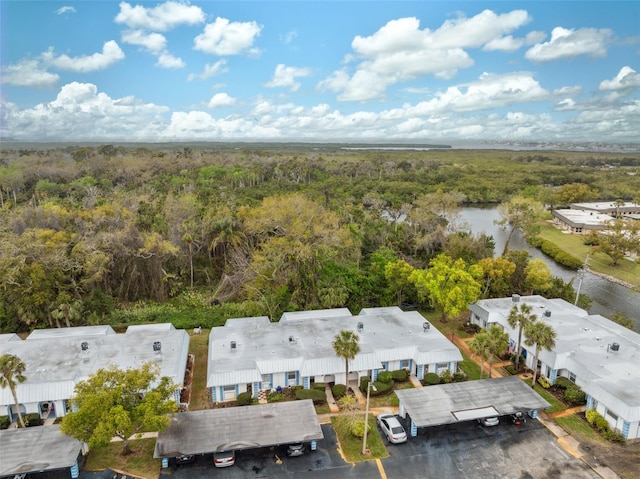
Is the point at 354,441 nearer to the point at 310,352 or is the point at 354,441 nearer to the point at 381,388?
the point at 381,388

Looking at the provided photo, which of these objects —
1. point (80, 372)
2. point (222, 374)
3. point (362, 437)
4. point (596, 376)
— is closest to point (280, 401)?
point (222, 374)

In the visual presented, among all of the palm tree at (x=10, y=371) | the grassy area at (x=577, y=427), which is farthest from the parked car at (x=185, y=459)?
the grassy area at (x=577, y=427)

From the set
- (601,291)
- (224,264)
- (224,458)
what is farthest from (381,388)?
(601,291)

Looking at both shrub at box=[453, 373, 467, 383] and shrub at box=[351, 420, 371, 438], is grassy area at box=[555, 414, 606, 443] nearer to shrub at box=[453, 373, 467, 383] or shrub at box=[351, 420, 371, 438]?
shrub at box=[453, 373, 467, 383]

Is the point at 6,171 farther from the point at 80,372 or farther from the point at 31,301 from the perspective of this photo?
the point at 80,372

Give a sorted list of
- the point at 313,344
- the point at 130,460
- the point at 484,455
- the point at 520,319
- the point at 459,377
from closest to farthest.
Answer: the point at 130,460, the point at 484,455, the point at 520,319, the point at 459,377, the point at 313,344

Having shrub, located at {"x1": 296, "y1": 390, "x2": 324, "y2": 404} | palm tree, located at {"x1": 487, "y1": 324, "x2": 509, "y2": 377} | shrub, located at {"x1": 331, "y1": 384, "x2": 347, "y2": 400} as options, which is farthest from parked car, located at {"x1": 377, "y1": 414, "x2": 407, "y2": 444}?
palm tree, located at {"x1": 487, "y1": 324, "x2": 509, "y2": 377}
